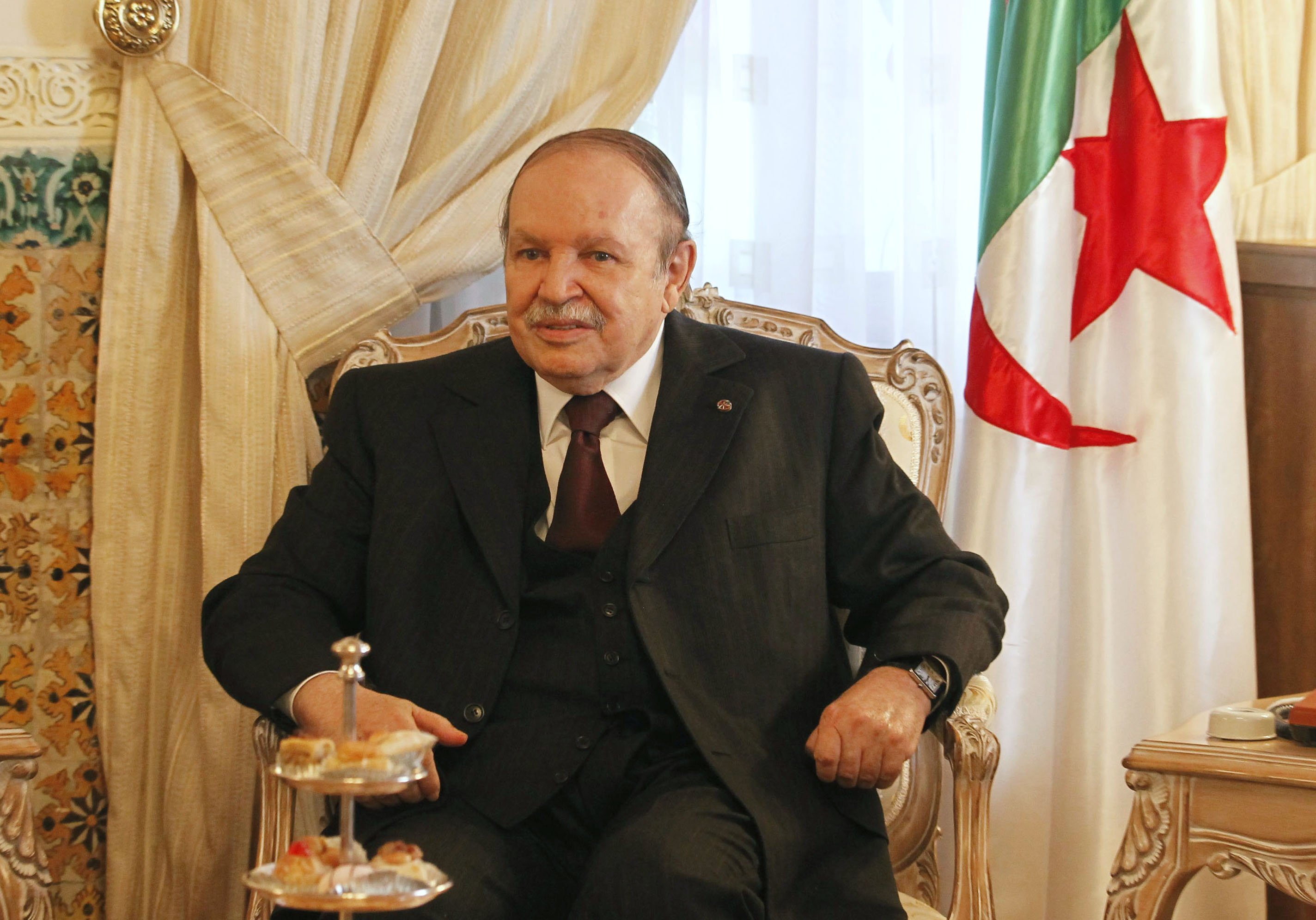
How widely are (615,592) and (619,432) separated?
0.33 m

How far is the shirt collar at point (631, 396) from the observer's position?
2189mm

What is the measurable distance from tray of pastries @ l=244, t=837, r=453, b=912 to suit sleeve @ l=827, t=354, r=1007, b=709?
1.12 meters

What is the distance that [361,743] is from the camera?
98 cm

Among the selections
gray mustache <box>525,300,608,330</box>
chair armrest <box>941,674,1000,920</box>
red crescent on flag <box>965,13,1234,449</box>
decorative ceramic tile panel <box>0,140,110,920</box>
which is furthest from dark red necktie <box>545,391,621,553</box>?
decorative ceramic tile panel <box>0,140,110,920</box>

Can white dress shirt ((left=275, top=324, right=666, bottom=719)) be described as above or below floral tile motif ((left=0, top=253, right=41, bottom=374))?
below

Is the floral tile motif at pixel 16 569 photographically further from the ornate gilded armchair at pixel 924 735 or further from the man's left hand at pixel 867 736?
the man's left hand at pixel 867 736

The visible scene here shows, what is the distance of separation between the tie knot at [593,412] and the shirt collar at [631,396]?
0.04 ft

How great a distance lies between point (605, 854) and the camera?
67.6 inches

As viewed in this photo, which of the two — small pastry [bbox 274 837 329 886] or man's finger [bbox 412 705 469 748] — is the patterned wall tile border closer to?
man's finger [bbox 412 705 469 748]

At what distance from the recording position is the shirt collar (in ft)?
7.18

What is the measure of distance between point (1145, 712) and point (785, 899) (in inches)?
48.8

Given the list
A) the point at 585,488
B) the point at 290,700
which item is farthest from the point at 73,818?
the point at 585,488

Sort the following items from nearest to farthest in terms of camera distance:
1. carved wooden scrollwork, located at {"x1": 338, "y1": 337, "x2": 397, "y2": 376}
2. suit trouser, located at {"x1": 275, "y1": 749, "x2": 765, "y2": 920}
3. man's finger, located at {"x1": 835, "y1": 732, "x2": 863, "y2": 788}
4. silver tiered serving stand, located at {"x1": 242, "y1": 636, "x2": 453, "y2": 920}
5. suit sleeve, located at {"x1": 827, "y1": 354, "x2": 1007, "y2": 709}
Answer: silver tiered serving stand, located at {"x1": 242, "y1": 636, "x2": 453, "y2": 920} → suit trouser, located at {"x1": 275, "y1": 749, "x2": 765, "y2": 920} → man's finger, located at {"x1": 835, "y1": 732, "x2": 863, "y2": 788} → suit sleeve, located at {"x1": 827, "y1": 354, "x2": 1007, "y2": 709} → carved wooden scrollwork, located at {"x1": 338, "y1": 337, "x2": 397, "y2": 376}

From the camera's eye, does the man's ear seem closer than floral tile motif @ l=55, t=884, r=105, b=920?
Yes
